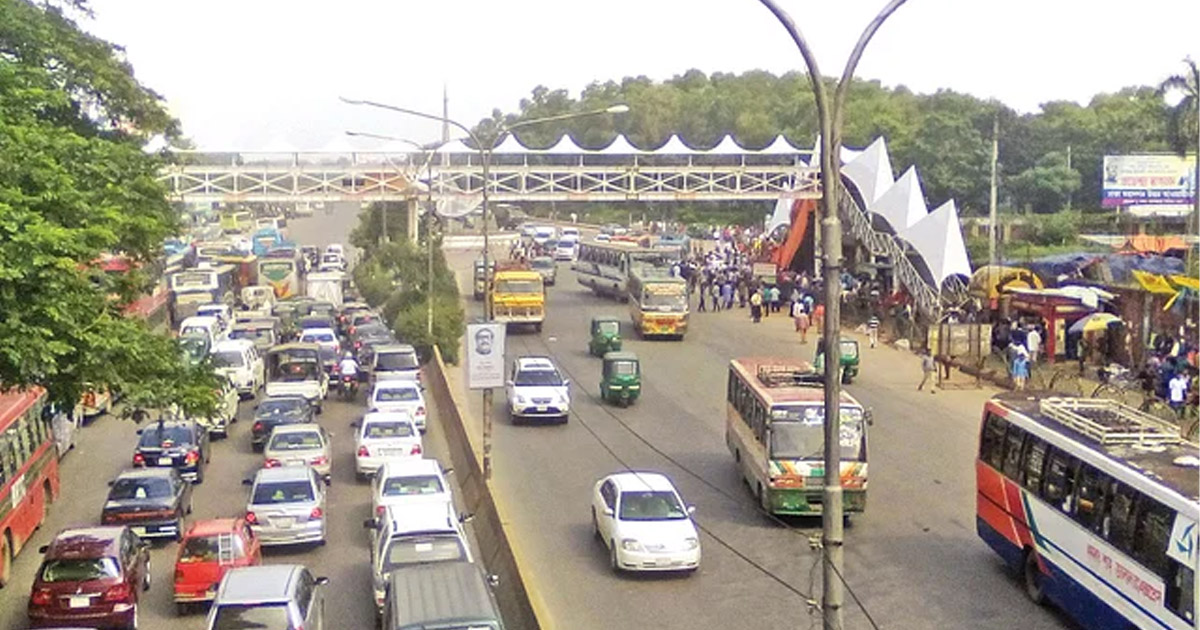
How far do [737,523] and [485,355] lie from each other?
6008 millimetres

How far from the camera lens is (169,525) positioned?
76.1 feet

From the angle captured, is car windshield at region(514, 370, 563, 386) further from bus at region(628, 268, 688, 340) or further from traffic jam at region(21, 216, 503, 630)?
bus at region(628, 268, 688, 340)

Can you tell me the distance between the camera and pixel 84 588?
17.8 m

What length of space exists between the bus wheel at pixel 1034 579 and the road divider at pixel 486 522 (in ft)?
20.2

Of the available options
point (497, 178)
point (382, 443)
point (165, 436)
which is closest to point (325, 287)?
point (497, 178)

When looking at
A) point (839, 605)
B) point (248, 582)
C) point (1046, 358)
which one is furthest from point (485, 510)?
point (1046, 358)

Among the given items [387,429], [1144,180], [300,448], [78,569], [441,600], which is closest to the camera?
Answer: [441,600]

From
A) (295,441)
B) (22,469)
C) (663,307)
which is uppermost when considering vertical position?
(663,307)

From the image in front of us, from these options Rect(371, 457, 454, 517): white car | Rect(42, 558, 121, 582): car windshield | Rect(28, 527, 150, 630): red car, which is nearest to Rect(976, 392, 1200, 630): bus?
Rect(371, 457, 454, 517): white car

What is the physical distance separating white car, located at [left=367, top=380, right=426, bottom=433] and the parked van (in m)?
17.3

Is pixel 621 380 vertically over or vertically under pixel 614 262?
under

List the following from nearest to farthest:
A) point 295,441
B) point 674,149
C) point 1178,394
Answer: point 295,441 < point 1178,394 < point 674,149

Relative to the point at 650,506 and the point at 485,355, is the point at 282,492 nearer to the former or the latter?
the point at 485,355

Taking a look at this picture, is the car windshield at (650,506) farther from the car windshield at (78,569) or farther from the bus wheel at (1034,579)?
the car windshield at (78,569)
